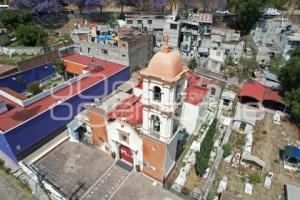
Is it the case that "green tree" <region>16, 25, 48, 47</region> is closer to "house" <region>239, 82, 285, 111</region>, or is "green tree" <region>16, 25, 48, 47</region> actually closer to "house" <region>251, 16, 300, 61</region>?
"house" <region>239, 82, 285, 111</region>

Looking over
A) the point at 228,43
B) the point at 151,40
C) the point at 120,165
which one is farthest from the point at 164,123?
the point at 228,43

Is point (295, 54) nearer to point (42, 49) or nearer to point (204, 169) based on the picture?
point (204, 169)

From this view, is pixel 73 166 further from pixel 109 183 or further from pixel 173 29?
pixel 173 29

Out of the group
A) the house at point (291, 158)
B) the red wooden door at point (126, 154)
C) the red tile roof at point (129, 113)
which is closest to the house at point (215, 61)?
the house at point (291, 158)

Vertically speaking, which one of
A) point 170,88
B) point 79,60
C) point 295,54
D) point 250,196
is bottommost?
point 250,196

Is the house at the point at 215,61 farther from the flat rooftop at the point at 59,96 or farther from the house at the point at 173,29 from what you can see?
the flat rooftop at the point at 59,96

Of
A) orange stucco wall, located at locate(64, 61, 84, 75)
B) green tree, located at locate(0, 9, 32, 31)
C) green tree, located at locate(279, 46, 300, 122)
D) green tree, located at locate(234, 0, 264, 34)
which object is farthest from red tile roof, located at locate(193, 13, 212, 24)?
green tree, located at locate(0, 9, 32, 31)
